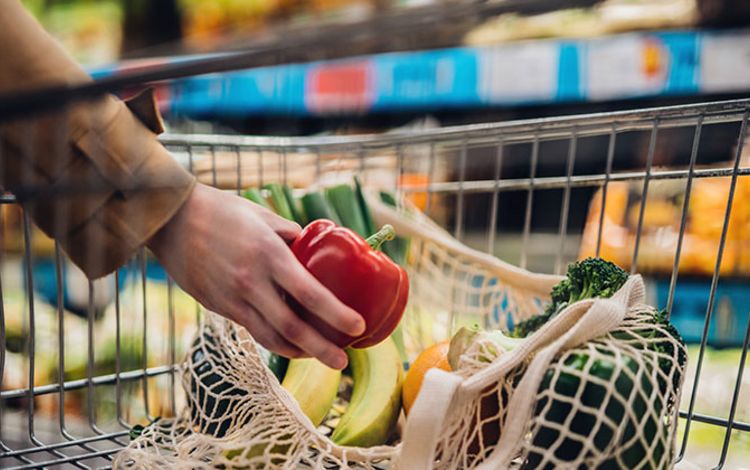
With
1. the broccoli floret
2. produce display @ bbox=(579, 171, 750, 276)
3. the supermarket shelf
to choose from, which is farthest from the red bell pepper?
produce display @ bbox=(579, 171, 750, 276)

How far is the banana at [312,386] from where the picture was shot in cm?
94

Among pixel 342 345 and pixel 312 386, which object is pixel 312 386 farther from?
pixel 342 345

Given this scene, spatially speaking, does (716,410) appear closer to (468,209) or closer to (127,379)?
(468,209)

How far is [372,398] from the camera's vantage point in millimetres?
963

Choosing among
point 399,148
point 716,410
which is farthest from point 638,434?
point 716,410

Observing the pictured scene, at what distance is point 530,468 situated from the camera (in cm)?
68

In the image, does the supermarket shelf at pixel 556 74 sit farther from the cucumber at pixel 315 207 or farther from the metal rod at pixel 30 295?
the metal rod at pixel 30 295

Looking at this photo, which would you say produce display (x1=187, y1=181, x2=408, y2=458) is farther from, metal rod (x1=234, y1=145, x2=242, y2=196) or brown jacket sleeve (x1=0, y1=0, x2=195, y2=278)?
brown jacket sleeve (x1=0, y1=0, x2=195, y2=278)

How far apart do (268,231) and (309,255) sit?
158mm

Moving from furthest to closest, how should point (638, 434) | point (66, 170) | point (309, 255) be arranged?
point (309, 255), point (638, 434), point (66, 170)

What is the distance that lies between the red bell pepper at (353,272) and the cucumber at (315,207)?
0.44 meters

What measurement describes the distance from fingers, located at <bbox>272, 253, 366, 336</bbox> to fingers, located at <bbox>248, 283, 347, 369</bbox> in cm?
1

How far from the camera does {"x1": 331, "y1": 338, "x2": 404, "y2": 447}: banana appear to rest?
2.96ft

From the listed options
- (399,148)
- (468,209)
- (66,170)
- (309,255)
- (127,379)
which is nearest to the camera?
(66,170)
